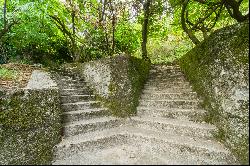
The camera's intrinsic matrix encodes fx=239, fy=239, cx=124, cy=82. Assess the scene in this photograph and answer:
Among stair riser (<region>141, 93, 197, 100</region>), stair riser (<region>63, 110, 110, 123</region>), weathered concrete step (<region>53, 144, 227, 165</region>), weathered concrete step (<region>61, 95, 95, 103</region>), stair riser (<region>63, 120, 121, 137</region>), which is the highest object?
stair riser (<region>141, 93, 197, 100</region>)

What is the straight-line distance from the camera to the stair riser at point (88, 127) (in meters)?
4.40

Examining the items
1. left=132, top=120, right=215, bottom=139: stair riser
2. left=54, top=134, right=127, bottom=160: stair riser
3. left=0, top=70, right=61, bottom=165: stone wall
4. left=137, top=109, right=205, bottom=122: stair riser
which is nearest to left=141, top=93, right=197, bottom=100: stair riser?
left=137, top=109, right=205, bottom=122: stair riser

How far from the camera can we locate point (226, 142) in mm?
3670

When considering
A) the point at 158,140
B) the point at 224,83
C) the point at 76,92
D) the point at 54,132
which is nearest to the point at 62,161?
the point at 54,132

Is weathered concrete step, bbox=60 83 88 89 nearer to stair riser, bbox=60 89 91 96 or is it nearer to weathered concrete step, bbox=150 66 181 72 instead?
stair riser, bbox=60 89 91 96

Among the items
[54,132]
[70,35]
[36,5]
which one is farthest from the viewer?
[70,35]

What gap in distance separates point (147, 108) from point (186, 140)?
4.45 ft

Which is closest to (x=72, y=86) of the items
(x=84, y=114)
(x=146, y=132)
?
(x=84, y=114)

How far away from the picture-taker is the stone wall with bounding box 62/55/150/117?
5.08m

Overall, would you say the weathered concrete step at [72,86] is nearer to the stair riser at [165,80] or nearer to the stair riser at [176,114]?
the stair riser at [165,80]

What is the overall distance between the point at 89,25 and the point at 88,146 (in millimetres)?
5784

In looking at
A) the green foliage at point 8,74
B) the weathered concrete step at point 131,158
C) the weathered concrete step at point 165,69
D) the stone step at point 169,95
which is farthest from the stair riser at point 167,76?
the green foliage at point 8,74

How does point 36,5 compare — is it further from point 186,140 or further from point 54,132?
point 186,140

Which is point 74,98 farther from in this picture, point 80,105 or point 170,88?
point 170,88
